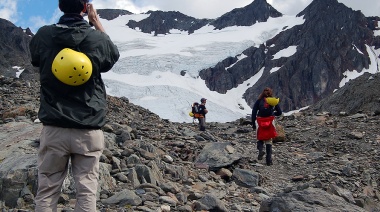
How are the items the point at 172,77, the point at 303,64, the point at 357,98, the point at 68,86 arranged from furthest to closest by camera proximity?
1. the point at 303,64
2. the point at 172,77
3. the point at 357,98
4. the point at 68,86

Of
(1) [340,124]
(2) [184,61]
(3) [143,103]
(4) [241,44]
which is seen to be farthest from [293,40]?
(1) [340,124]

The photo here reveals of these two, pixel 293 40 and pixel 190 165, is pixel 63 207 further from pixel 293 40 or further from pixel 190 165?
pixel 293 40

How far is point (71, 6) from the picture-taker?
10.4 ft

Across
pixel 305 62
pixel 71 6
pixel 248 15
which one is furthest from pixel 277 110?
pixel 248 15

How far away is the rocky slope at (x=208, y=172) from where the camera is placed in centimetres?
484

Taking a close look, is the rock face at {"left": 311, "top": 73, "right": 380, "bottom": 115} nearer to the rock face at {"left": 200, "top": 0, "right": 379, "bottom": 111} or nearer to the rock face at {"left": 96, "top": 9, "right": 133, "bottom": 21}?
the rock face at {"left": 200, "top": 0, "right": 379, "bottom": 111}

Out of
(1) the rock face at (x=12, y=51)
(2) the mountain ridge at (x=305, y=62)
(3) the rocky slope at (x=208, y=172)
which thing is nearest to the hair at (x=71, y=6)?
(3) the rocky slope at (x=208, y=172)

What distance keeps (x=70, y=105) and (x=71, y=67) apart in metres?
0.30

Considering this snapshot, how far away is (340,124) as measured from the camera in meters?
13.7

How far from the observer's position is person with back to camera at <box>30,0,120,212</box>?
2.96m

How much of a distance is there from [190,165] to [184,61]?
6550 centimetres

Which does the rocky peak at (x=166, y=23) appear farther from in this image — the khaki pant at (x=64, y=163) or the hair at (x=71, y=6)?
the khaki pant at (x=64, y=163)

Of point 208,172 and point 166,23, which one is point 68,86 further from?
point 166,23

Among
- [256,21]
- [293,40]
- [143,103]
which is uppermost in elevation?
[256,21]
